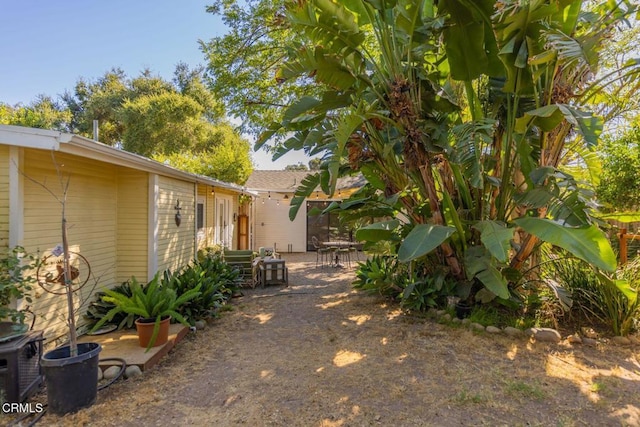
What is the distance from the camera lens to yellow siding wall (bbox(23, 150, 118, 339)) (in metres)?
4.19

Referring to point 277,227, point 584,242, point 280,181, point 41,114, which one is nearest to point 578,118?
point 584,242

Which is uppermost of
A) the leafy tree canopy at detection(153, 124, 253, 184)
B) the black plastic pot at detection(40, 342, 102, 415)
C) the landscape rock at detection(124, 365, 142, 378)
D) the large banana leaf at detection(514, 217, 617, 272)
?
the leafy tree canopy at detection(153, 124, 253, 184)

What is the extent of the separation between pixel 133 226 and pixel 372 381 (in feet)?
15.2

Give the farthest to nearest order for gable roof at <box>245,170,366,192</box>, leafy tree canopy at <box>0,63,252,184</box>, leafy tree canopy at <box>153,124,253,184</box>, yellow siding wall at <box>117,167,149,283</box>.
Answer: leafy tree canopy at <box>0,63,252,184</box>
leafy tree canopy at <box>153,124,253,184</box>
gable roof at <box>245,170,366,192</box>
yellow siding wall at <box>117,167,149,283</box>

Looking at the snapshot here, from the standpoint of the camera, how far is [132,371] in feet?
12.7

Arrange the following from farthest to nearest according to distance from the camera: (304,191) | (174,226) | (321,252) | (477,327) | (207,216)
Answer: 1. (321,252)
2. (207,216)
3. (174,226)
4. (304,191)
5. (477,327)

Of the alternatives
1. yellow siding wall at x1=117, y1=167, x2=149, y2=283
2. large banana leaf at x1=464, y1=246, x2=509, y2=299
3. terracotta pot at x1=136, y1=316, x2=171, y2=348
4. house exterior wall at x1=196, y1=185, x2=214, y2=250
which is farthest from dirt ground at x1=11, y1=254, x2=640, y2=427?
house exterior wall at x1=196, y1=185, x2=214, y2=250

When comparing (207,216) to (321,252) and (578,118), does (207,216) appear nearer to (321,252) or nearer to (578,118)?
(321,252)

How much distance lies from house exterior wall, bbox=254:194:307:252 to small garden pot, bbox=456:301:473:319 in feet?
33.9

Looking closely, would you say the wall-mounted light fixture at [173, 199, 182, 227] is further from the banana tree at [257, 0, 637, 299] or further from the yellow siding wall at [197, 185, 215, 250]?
the banana tree at [257, 0, 637, 299]

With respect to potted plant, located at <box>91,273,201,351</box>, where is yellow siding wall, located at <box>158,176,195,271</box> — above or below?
above

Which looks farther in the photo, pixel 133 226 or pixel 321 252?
pixel 321 252

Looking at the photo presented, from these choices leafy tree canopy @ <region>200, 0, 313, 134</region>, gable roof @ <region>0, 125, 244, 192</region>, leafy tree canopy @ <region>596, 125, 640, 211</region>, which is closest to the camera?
gable roof @ <region>0, 125, 244, 192</region>

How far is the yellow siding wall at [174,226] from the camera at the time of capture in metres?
6.44
